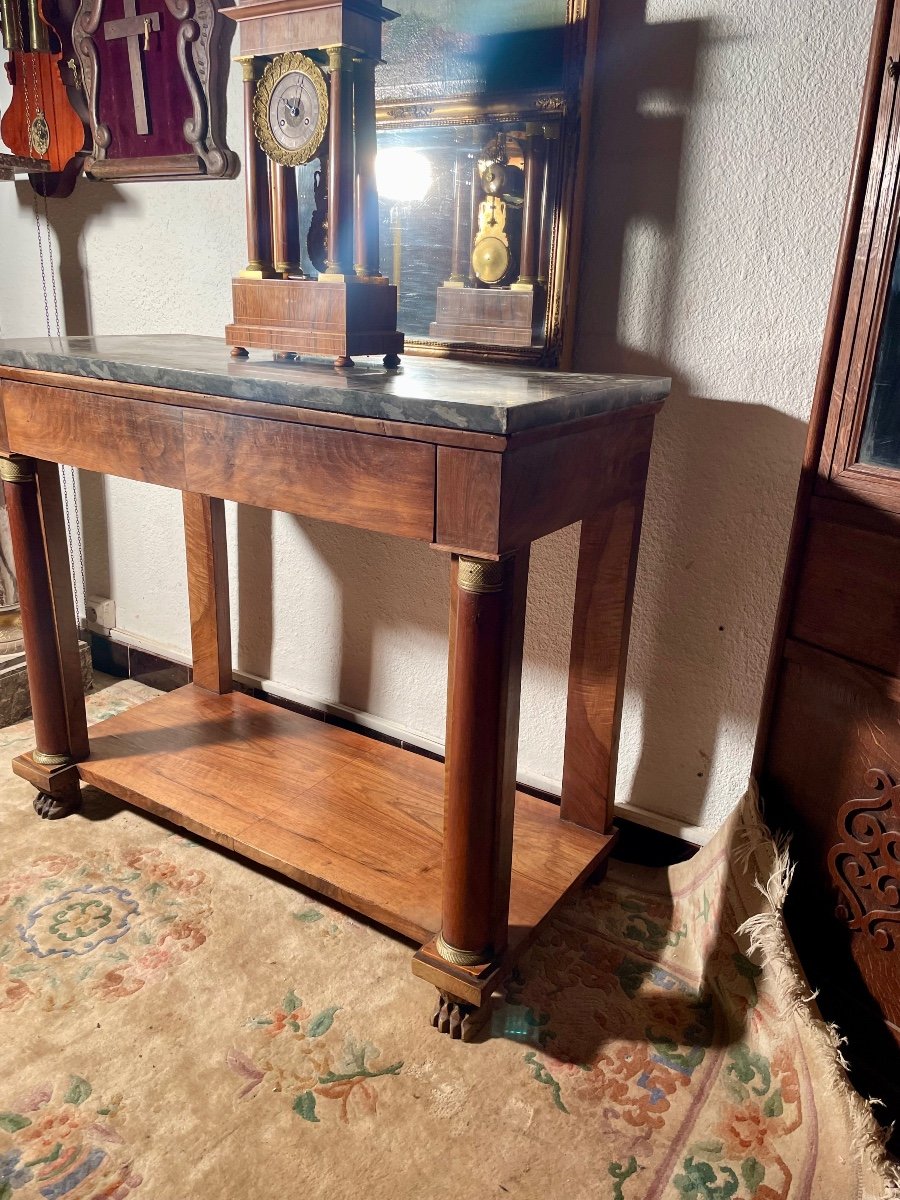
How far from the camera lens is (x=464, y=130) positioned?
65.4 inches

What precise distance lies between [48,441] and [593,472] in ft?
3.32

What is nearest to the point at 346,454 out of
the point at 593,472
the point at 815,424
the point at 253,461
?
the point at 253,461

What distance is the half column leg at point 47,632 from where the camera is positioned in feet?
6.01

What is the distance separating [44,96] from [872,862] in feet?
8.16

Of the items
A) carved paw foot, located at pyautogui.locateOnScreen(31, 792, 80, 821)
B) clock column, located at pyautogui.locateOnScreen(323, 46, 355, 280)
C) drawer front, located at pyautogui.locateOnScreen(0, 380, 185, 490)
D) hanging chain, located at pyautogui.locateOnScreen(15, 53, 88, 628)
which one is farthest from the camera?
hanging chain, located at pyautogui.locateOnScreen(15, 53, 88, 628)

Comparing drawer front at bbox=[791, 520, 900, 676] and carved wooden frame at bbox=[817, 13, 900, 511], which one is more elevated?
carved wooden frame at bbox=[817, 13, 900, 511]

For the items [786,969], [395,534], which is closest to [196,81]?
[395,534]

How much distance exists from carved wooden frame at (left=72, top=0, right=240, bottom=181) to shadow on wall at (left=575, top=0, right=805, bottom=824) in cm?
92

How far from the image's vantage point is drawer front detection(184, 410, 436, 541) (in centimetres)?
123

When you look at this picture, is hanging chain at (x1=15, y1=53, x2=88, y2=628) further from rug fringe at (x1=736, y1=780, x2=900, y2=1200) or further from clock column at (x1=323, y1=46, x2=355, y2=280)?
rug fringe at (x1=736, y1=780, x2=900, y2=1200)

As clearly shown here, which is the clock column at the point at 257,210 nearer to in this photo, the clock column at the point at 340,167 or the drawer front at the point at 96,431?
the clock column at the point at 340,167

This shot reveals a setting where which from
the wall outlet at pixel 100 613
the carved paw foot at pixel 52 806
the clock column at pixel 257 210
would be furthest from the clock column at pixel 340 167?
Result: the wall outlet at pixel 100 613

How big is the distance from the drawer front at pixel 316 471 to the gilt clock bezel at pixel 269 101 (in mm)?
458

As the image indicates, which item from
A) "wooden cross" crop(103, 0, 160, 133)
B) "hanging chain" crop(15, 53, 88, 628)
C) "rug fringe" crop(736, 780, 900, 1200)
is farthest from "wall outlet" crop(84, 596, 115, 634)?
"rug fringe" crop(736, 780, 900, 1200)
